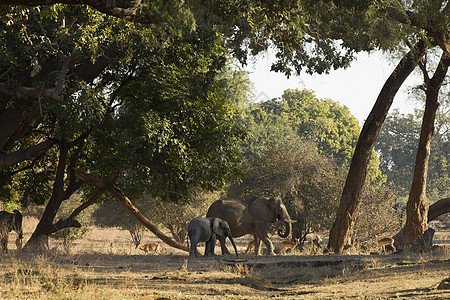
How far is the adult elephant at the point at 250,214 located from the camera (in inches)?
779

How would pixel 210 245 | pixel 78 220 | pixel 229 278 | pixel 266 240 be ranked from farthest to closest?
1. pixel 78 220
2. pixel 266 240
3. pixel 210 245
4. pixel 229 278

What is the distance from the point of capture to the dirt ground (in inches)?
319

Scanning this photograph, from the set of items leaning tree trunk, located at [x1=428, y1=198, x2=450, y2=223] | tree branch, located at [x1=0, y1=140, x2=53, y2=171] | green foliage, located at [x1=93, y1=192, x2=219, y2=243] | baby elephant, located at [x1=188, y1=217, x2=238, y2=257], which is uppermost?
tree branch, located at [x1=0, y1=140, x2=53, y2=171]

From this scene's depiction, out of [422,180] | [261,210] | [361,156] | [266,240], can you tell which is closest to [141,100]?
[261,210]

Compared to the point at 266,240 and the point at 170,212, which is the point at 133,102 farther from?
the point at 170,212

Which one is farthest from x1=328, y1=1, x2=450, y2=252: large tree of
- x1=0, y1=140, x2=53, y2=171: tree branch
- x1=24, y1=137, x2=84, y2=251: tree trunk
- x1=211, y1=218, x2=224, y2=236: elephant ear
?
x1=0, y1=140, x2=53, y2=171: tree branch

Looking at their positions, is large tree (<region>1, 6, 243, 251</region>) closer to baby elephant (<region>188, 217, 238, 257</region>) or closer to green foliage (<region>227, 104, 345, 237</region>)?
baby elephant (<region>188, 217, 238, 257</region>)

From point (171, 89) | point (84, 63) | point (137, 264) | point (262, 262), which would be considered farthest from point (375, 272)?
point (84, 63)

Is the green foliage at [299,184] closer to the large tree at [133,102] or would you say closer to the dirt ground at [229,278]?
the large tree at [133,102]

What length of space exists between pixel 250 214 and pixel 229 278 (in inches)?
364

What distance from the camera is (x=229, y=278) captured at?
431 inches

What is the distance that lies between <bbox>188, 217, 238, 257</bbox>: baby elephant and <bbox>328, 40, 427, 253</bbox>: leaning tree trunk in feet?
12.4

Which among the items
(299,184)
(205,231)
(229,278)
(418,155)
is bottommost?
(229,278)

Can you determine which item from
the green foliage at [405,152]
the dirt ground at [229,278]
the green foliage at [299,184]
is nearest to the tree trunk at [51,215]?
the dirt ground at [229,278]
